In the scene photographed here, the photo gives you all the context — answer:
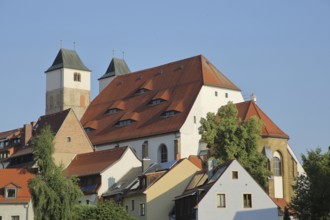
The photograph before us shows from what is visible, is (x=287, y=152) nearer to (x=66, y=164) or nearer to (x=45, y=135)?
(x=66, y=164)

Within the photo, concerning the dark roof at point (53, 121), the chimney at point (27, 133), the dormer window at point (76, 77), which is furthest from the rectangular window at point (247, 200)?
the dormer window at point (76, 77)

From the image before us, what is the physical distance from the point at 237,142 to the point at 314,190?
1595 cm

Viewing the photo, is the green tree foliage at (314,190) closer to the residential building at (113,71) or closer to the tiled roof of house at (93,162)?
the tiled roof of house at (93,162)

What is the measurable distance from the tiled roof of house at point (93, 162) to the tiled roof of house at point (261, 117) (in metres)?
12.2

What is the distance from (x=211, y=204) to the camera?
56.0m

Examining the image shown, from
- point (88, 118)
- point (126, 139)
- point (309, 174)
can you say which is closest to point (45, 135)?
point (309, 174)

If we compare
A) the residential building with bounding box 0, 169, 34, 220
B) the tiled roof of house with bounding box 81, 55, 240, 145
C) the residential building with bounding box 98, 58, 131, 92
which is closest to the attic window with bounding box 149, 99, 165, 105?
the tiled roof of house with bounding box 81, 55, 240, 145

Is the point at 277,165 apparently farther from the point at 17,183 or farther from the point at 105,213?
the point at 105,213

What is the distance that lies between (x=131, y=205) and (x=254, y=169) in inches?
417

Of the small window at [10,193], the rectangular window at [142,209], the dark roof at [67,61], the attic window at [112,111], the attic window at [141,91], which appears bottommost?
the rectangular window at [142,209]

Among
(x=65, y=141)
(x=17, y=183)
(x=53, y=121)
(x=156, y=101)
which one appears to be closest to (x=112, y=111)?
(x=156, y=101)

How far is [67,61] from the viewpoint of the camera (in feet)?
342

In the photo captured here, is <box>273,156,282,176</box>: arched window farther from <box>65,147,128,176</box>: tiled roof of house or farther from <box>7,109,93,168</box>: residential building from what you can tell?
<box>7,109,93,168</box>: residential building

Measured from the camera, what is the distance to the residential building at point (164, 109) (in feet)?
271
